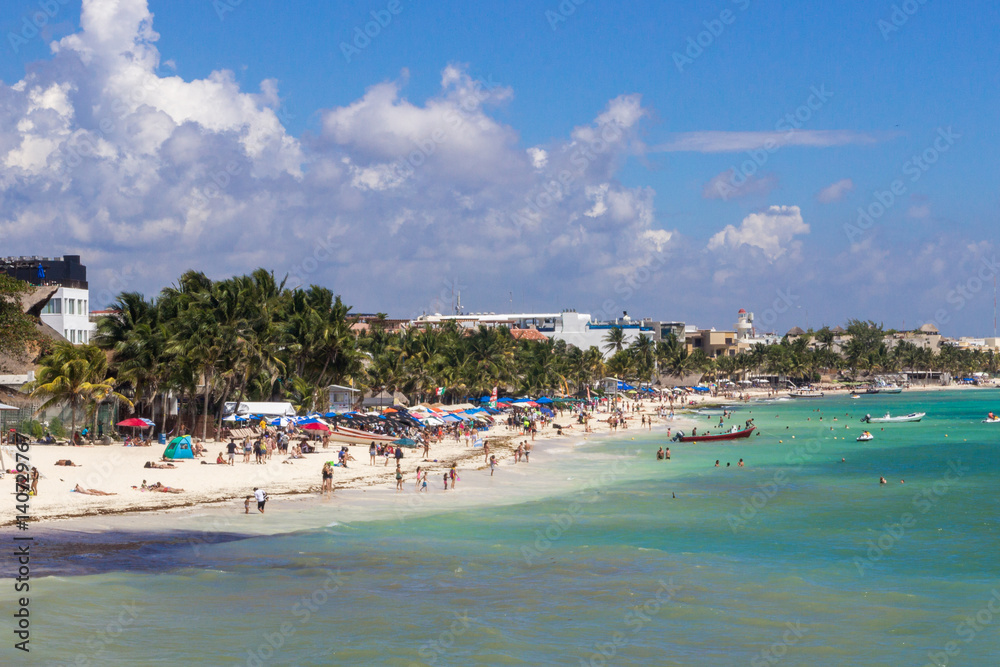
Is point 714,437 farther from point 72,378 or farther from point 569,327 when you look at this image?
point 569,327

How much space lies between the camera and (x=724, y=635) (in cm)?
1942

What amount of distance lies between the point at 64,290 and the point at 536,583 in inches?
2047

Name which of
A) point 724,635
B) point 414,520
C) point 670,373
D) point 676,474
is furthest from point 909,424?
point 724,635

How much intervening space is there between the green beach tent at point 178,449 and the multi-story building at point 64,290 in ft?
64.4

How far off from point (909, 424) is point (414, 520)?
74852 millimetres

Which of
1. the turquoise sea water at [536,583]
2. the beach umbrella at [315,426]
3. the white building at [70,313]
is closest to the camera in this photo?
the turquoise sea water at [536,583]

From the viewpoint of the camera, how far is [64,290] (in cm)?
6278

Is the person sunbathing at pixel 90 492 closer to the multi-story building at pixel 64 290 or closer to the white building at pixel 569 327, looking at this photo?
the multi-story building at pixel 64 290

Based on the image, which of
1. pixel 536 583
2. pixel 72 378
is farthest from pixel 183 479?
pixel 536 583

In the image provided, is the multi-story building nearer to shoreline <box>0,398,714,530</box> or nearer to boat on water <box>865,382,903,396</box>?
shoreline <box>0,398,714,530</box>

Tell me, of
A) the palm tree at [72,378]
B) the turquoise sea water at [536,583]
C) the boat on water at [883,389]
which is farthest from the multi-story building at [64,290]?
the boat on water at [883,389]

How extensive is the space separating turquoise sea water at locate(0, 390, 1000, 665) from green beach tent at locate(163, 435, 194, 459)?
8.78 metres

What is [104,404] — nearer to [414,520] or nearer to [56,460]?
[56,460]

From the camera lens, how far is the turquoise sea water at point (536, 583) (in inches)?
723
